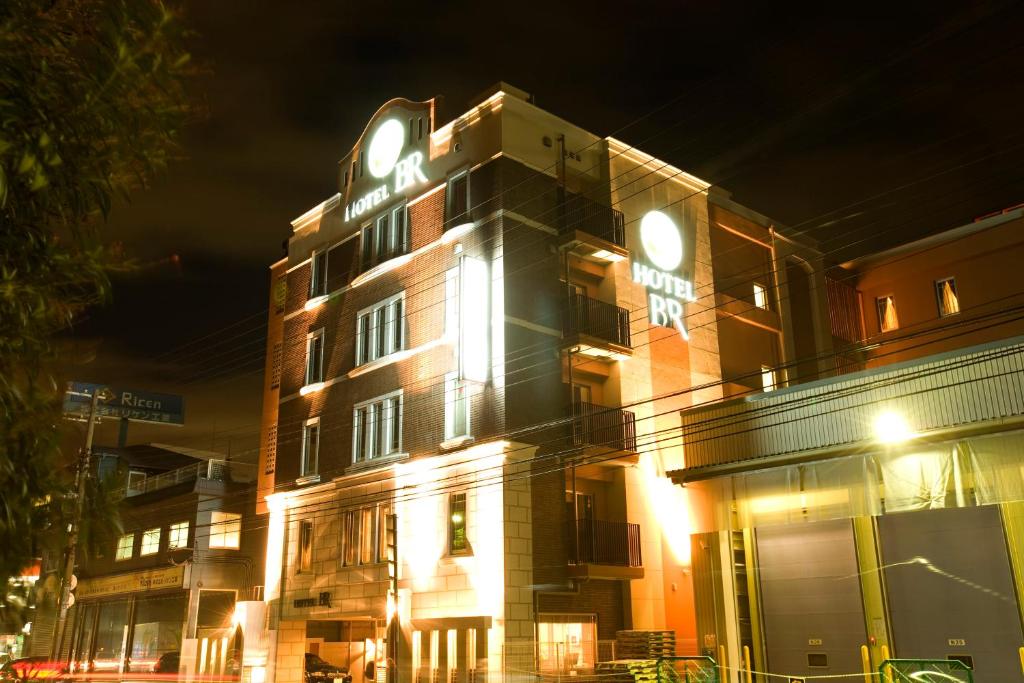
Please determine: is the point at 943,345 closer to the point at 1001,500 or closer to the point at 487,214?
the point at 1001,500

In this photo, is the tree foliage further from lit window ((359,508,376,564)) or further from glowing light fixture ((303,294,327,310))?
glowing light fixture ((303,294,327,310))

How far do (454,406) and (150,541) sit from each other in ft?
104

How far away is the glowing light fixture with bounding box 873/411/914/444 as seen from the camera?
24906 millimetres

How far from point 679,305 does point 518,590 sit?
47.4 ft

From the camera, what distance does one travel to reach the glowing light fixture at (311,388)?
1521 inches

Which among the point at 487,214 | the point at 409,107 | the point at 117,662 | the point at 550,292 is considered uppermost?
the point at 409,107

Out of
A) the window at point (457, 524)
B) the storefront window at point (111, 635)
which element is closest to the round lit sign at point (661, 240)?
the window at point (457, 524)

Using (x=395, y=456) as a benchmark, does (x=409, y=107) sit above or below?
above

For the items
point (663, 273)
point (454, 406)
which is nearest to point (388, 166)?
point (454, 406)

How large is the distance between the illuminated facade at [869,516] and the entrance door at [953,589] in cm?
3

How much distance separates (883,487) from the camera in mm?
25359

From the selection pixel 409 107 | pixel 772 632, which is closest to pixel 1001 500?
pixel 772 632

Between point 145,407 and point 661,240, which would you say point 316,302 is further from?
point 145,407

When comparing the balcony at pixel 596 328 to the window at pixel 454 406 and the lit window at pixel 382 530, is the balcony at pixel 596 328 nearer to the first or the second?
the window at pixel 454 406
